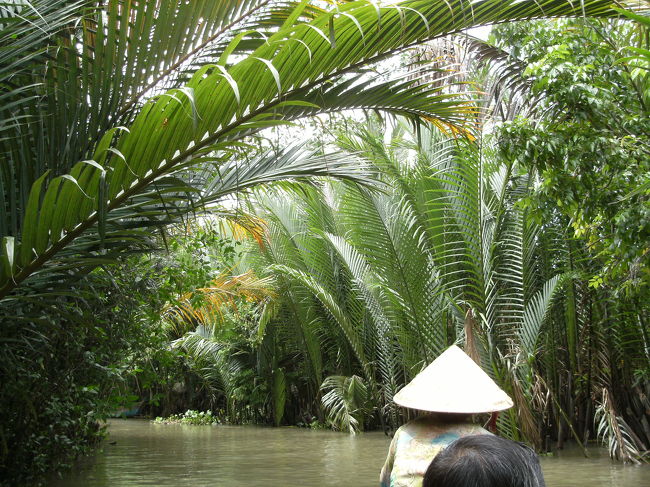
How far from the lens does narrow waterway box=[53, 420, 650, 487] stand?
7.66 metres

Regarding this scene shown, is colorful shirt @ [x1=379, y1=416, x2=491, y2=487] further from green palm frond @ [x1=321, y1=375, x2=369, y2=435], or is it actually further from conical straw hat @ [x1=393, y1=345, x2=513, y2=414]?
green palm frond @ [x1=321, y1=375, x2=369, y2=435]

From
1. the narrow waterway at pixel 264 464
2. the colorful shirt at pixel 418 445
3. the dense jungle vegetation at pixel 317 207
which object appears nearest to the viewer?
the colorful shirt at pixel 418 445

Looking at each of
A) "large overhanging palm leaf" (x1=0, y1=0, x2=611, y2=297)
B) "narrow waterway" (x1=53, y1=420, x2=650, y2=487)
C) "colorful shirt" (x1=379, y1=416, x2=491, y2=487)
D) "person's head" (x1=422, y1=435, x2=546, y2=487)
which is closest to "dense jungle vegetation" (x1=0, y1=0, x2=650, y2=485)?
"large overhanging palm leaf" (x1=0, y1=0, x2=611, y2=297)

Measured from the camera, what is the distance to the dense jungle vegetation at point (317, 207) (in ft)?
10.3

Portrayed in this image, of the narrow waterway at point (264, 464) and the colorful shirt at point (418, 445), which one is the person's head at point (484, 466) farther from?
the narrow waterway at point (264, 464)

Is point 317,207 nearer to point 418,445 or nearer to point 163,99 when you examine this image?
point 163,99

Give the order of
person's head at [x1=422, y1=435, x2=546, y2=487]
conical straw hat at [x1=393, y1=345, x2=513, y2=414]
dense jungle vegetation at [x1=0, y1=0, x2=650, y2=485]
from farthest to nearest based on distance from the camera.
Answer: dense jungle vegetation at [x1=0, y1=0, x2=650, y2=485]
conical straw hat at [x1=393, y1=345, x2=513, y2=414]
person's head at [x1=422, y1=435, x2=546, y2=487]

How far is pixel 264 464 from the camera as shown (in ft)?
30.5

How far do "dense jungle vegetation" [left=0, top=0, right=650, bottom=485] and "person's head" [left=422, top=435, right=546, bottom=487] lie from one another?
855 millimetres

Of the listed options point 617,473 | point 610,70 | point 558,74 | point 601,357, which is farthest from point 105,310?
point 601,357

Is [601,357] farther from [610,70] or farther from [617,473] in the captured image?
[610,70]

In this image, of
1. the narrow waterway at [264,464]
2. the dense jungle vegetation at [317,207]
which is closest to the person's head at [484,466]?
the dense jungle vegetation at [317,207]

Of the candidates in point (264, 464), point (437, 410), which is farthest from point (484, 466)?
point (264, 464)

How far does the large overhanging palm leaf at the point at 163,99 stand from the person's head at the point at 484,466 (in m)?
1.82
